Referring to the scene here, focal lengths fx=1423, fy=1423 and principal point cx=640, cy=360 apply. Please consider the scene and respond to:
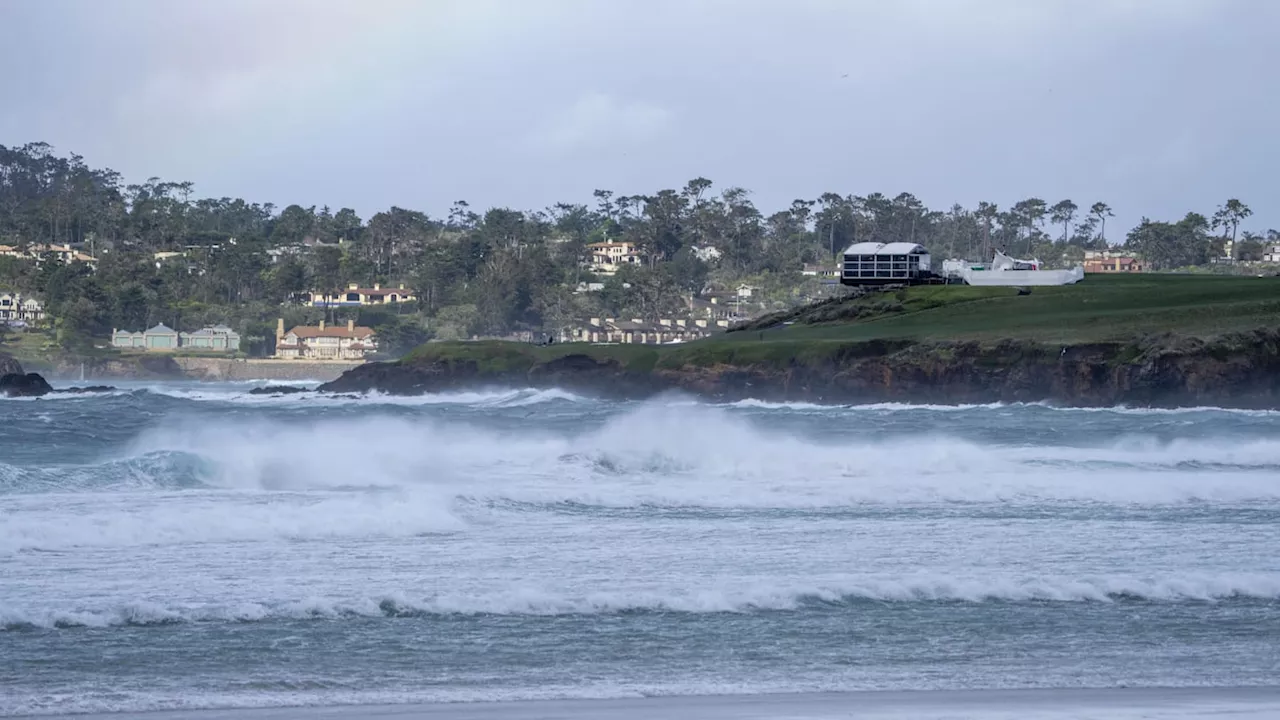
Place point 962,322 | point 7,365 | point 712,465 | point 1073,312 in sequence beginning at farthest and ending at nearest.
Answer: point 7,365, point 1073,312, point 962,322, point 712,465

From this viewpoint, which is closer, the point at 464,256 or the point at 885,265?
the point at 885,265

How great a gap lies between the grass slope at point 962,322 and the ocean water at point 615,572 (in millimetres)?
38900

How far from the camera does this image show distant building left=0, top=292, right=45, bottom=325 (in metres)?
154

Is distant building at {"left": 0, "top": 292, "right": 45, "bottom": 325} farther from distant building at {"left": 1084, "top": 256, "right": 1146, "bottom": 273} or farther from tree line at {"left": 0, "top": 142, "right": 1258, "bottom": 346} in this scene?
distant building at {"left": 1084, "top": 256, "right": 1146, "bottom": 273}

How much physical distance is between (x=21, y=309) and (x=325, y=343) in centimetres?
3999

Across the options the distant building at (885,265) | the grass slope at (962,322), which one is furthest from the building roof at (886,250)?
the grass slope at (962,322)

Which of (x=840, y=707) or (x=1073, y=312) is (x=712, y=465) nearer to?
(x=840, y=707)

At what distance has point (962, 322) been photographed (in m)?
76.0

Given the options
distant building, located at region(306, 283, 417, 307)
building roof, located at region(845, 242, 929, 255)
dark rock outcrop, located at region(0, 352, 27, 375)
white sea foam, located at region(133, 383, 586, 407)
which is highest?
building roof, located at region(845, 242, 929, 255)

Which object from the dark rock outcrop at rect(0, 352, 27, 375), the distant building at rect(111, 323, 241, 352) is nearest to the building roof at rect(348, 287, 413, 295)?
the distant building at rect(111, 323, 241, 352)

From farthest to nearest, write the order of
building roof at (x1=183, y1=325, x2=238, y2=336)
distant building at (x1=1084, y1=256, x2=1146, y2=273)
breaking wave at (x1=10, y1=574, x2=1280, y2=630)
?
1. distant building at (x1=1084, y1=256, x2=1146, y2=273)
2. building roof at (x1=183, y1=325, x2=238, y2=336)
3. breaking wave at (x1=10, y1=574, x2=1280, y2=630)

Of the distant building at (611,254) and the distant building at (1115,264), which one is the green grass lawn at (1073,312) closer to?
the distant building at (1115,264)

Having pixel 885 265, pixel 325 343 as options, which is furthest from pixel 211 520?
pixel 325 343

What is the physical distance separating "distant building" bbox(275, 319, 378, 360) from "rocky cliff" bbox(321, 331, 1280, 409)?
57030 millimetres
